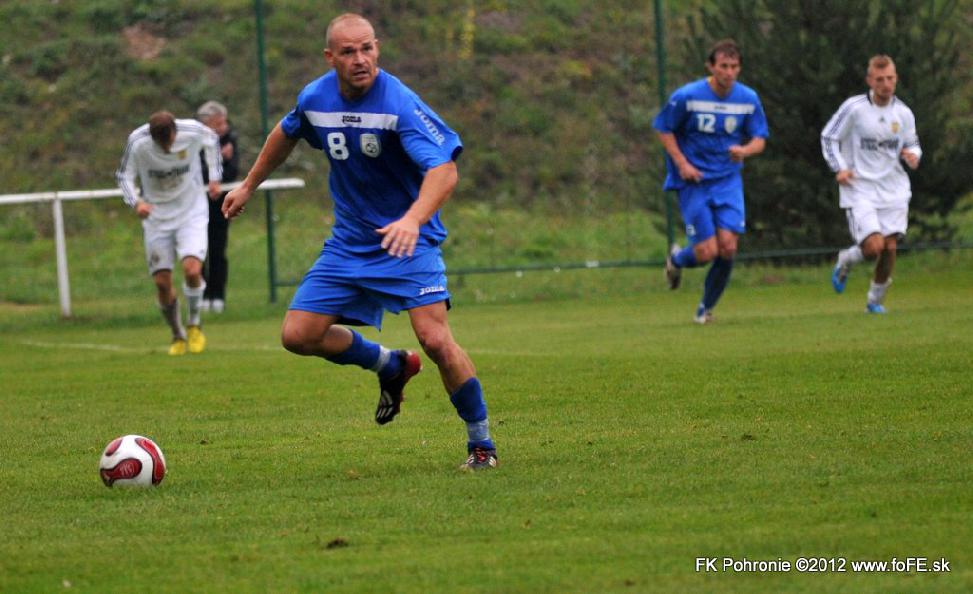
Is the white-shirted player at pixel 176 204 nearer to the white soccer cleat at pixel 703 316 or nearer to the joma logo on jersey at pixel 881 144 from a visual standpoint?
the white soccer cleat at pixel 703 316

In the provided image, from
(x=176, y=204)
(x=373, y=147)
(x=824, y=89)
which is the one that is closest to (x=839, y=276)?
(x=824, y=89)

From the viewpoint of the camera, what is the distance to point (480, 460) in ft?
23.6

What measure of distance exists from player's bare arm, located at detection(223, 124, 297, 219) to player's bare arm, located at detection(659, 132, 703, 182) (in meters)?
6.99

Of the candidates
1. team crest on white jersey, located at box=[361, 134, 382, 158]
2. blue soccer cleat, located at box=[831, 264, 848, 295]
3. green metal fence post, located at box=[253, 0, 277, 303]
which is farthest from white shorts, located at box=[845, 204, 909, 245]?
team crest on white jersey, located at box=[361, 134, 382, 158]

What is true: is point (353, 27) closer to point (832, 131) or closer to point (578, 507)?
point (578, 507)

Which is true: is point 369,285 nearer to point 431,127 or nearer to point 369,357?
point 369,357

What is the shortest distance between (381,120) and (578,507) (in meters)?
2.07

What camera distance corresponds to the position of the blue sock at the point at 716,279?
1441 cm

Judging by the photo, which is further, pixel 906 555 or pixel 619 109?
pixel 619 109

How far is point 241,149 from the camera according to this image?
2648cm

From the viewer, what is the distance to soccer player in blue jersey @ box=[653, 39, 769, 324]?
14422 millimetres

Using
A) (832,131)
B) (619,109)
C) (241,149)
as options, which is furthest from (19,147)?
(832,131)

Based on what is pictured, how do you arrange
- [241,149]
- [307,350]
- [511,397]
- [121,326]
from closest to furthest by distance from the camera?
[307,350] → [511,397] → [121,326] → [241,149]

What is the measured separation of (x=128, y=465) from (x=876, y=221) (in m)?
9.30
